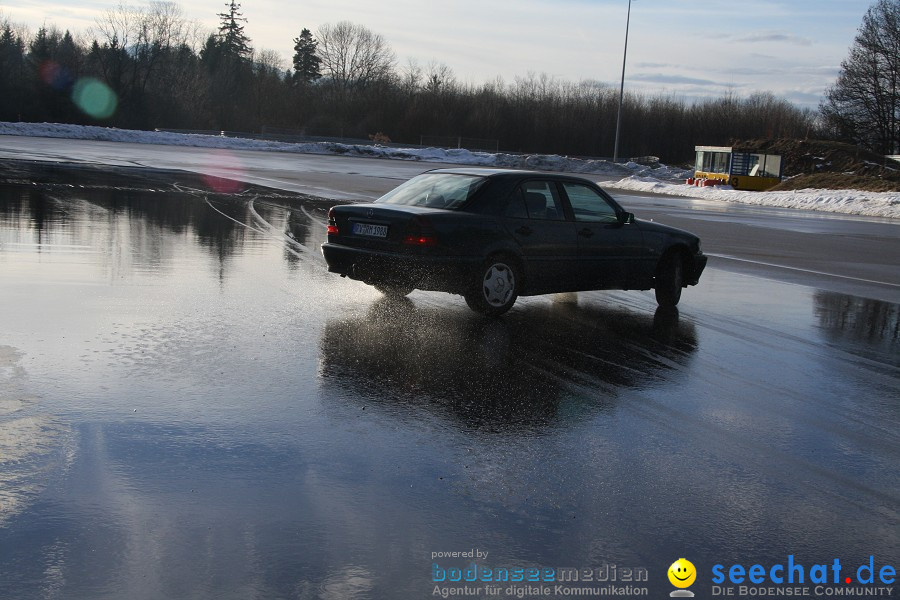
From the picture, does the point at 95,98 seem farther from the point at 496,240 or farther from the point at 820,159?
the point at 496,240

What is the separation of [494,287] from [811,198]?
3463 cm

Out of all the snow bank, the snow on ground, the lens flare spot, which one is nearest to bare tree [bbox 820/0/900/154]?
the snow on ground

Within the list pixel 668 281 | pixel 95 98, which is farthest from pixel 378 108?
pixel 668 281

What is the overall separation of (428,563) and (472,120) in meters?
105

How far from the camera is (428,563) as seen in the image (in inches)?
153

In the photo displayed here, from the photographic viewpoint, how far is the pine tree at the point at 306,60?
13812 centimetres

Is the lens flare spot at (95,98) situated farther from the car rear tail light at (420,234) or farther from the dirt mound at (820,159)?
the car rear tail light at (420,234)

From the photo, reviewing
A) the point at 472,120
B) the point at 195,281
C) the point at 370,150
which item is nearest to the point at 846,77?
the point at 370,150

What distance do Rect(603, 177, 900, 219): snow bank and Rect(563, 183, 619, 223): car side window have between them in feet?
92.0

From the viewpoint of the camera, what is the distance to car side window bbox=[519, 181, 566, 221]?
10078 millimetres

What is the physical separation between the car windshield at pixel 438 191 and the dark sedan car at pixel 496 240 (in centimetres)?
1

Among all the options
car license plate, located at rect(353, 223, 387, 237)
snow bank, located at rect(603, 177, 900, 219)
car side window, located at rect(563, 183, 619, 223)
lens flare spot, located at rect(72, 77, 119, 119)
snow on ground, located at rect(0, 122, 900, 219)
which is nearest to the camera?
car license plate, located at rect(353, 223, 387, 237)

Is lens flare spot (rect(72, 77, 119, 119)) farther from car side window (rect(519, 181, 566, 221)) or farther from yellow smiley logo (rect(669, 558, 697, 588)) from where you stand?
yellow smiley logo (rect(669, 558, 697, 588))

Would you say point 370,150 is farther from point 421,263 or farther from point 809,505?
point 809,505
